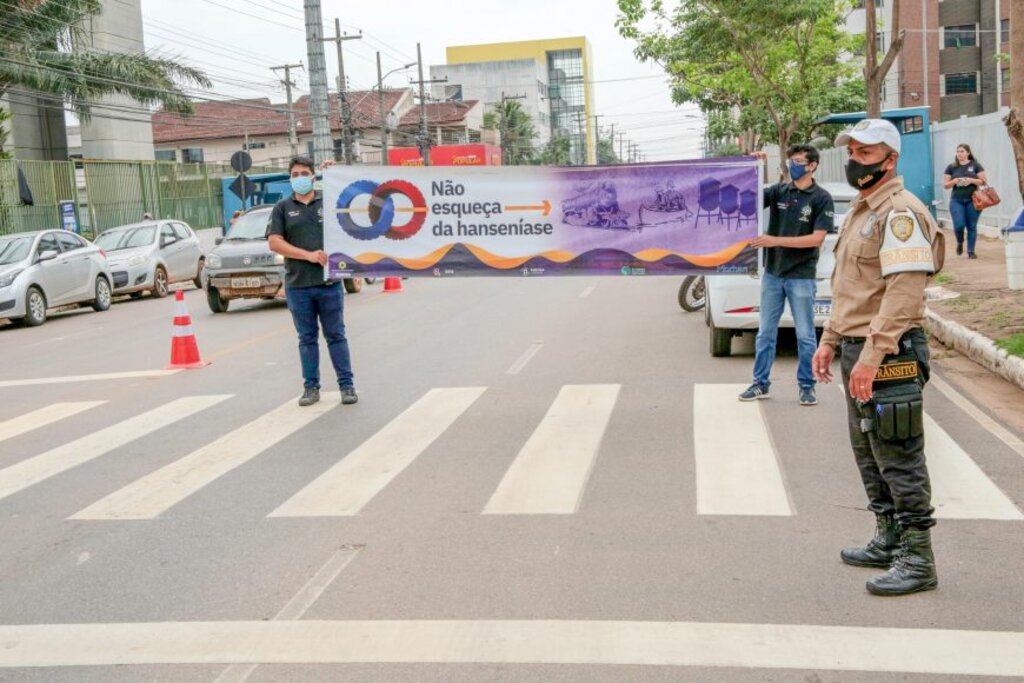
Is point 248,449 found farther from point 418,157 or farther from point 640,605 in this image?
point 418,157

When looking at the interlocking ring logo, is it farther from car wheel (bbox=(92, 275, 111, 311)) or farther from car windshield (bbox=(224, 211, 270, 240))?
car wheel (bbox=(92, 275, 111, 311))

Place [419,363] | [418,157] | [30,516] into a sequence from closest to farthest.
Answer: [30,516], [419,363], [418,157]

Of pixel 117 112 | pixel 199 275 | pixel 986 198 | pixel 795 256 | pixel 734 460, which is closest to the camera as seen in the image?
pixel 734 460

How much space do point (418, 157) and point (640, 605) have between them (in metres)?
74.4

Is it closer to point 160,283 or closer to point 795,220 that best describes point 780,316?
point 795,220

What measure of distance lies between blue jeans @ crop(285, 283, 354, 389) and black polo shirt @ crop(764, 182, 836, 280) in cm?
360

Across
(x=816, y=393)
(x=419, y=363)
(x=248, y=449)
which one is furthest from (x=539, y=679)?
(x=419, y=363)

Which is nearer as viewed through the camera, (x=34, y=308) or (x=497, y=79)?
(x=34, y=308)

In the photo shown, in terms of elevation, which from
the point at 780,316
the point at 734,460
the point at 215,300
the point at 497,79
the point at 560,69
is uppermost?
the point at 560,69

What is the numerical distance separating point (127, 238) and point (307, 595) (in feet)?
73.5

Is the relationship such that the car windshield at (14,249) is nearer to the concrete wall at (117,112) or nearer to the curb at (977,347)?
the curb at (977,347)

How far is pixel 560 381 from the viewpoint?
11.0 metres

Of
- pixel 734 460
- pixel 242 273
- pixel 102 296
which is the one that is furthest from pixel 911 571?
pixel 102 296

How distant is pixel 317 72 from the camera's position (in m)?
30.7
